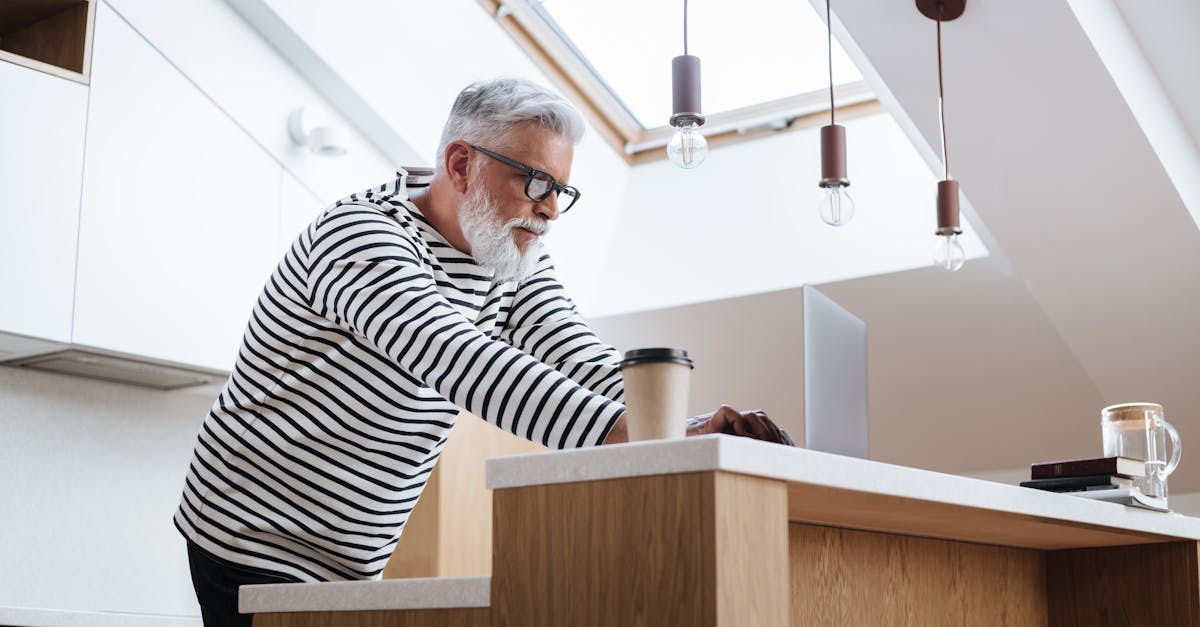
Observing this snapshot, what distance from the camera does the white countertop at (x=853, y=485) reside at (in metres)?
1.09

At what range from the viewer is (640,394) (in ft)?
4.18

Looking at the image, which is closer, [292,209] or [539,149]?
[539,149]

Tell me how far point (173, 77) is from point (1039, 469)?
9.41ft

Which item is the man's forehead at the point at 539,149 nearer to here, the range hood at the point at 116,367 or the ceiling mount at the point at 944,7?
the ceiling mount at the point at 944,7

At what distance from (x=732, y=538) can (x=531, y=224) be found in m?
0.85

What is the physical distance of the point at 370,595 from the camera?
138 centimetres

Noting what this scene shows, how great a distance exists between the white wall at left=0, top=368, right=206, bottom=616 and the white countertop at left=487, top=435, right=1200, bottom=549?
295cm

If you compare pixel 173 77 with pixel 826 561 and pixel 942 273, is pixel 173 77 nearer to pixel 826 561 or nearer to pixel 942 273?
pixel 942 273

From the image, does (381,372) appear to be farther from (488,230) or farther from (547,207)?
(547,207)

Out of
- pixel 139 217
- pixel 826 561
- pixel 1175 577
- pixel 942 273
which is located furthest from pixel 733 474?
pixel 942 273

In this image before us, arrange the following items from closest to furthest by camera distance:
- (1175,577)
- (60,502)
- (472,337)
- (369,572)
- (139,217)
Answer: (472,337) → (369,572) → (1175,577) → (139,217) → (60,502)

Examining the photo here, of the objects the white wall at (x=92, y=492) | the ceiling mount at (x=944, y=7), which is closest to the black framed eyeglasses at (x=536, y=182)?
the ceiling mount at (x=944, y=7)

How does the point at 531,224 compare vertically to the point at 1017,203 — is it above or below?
below

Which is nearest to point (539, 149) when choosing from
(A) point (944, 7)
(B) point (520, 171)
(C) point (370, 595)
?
(B) point (520, 171)
